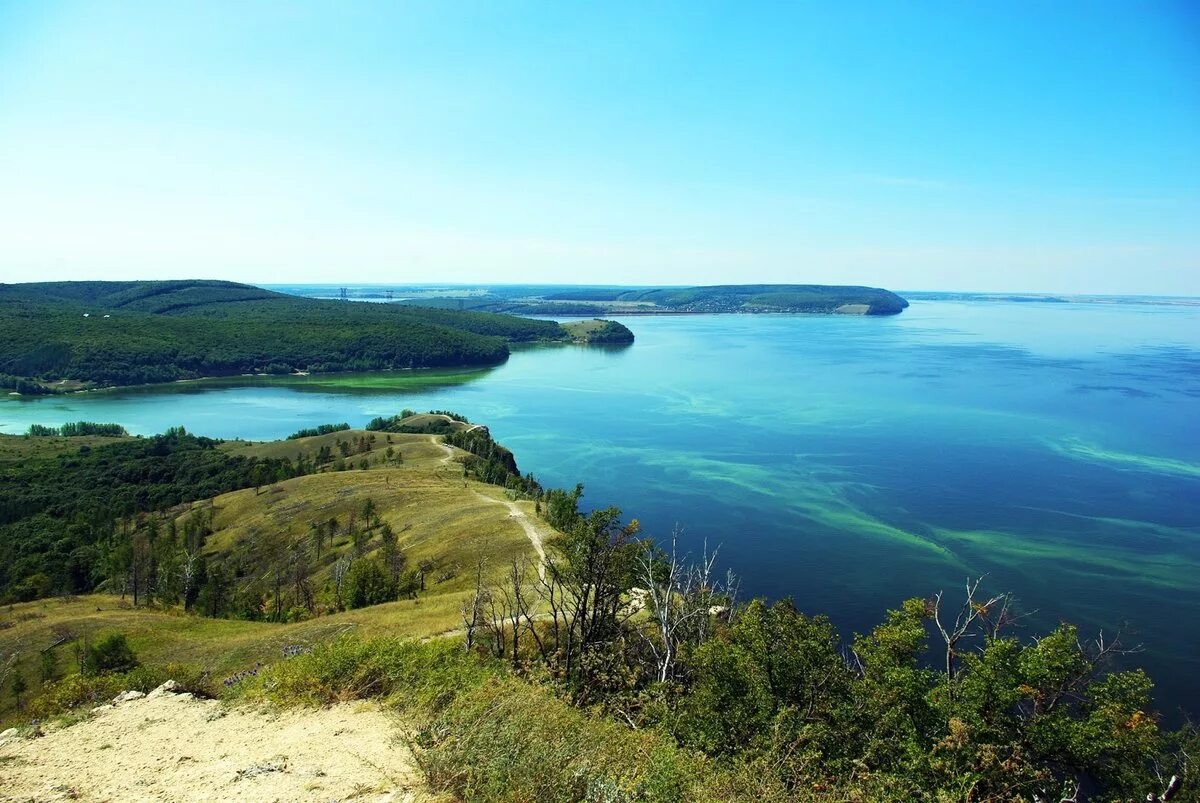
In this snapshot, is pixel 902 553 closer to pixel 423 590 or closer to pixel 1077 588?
pixel 1077 588

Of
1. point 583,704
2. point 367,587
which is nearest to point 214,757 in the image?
point 583,704

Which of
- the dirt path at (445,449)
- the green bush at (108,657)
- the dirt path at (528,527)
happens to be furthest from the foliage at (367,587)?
the dirt path at (445,449)

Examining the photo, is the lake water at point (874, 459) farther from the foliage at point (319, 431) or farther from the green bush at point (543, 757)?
the green bush at point (543, 757)

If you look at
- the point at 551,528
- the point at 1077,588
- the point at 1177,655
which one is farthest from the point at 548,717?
the point at 1077,588

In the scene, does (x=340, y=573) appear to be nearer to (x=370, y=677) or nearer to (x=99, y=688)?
(x=99, y=688)

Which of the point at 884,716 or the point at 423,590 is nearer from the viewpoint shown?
the point at 884,716

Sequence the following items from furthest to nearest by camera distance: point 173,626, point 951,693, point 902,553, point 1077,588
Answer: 1. point 902,553
2. point 1077,588
3. point 173,626
4. point 951,693

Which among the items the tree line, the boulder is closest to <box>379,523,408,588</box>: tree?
the boulder

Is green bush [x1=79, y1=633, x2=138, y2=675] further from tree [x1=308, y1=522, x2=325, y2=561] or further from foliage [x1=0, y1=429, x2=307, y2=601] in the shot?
tree [x1=308, y1=522, x2=325, y2=561]
